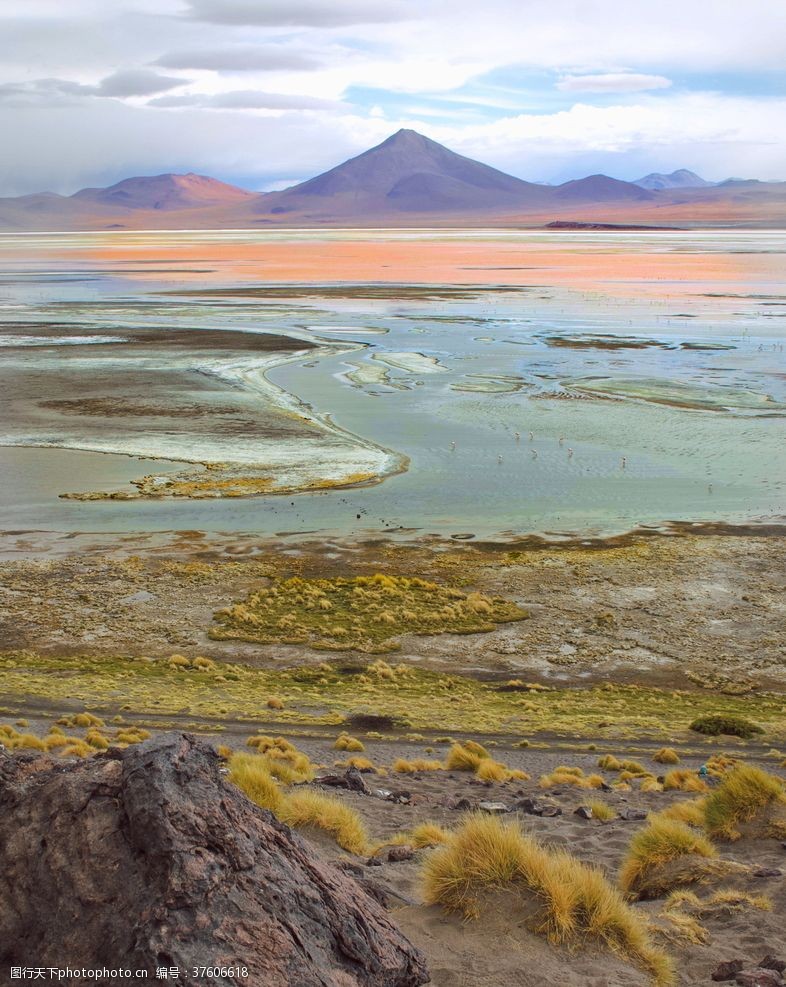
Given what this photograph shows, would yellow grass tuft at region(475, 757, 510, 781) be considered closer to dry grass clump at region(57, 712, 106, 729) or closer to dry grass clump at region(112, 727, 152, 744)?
dry grass clump at region(112, 727, 152, 744)

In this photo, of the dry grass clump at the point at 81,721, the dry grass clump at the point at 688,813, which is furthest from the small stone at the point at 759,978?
the dry grass clump at the point at 81,721

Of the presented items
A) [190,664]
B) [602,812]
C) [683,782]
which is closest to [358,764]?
[602,812]

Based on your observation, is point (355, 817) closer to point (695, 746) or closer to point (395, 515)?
point (695, 746)

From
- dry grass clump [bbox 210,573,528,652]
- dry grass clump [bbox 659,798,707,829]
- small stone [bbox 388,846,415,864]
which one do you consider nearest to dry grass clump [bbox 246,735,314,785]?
small stone [bbox 388,846,415,864]

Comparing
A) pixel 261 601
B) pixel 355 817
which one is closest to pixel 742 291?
pixel 261 601

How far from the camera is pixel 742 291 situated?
8700 cm

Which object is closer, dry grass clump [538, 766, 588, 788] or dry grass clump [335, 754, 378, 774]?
dry grass clump [538, 766, 588, 788]

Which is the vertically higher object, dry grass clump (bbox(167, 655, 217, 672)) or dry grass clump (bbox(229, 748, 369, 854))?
dry grass clump (bbox(229, 748, 369, 854))

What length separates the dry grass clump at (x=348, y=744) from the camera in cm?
1432

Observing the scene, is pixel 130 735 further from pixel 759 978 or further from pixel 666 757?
pixel 759 978

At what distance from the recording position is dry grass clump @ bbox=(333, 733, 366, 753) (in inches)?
564

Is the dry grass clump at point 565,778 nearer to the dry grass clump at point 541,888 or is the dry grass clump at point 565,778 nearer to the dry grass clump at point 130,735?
the dry grass clump at point 130,735

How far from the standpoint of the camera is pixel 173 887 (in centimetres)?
495

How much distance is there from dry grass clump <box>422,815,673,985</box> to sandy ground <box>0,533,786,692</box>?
1154 cm
